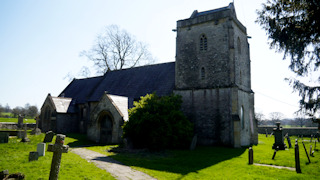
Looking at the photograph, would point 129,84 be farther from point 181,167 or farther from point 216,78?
point 181,167

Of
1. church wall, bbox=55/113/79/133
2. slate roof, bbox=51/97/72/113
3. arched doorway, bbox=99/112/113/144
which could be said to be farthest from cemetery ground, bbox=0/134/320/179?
slate roof, bbox=51/97/72/113

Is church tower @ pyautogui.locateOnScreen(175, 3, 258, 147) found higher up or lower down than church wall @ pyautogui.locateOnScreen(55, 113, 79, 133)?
higher up

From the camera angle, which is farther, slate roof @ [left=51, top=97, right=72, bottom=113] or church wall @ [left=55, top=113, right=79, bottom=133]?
slate roof @ [left=51, top=97, right=72, bottom=113]

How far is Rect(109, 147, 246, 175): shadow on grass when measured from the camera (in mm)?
11734

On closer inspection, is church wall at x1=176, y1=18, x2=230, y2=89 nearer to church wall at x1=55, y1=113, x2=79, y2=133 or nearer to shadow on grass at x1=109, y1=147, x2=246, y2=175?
shadow on grass at x1=109, y1=147, x2=246, y2=175

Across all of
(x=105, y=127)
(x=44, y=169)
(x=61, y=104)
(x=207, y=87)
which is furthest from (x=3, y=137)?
(x=207, y=87)

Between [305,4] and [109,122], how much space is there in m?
17.4

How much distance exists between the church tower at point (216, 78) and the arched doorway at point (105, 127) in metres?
7.05

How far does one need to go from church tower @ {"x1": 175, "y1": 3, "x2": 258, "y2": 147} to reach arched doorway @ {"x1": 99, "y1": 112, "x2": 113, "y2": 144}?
7.05 meters

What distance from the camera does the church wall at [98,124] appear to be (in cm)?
2075

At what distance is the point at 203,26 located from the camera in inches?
872

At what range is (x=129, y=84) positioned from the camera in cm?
2744

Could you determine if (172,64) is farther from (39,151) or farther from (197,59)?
(39,151)

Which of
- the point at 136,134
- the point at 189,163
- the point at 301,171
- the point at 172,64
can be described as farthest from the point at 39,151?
the point at 172,64
